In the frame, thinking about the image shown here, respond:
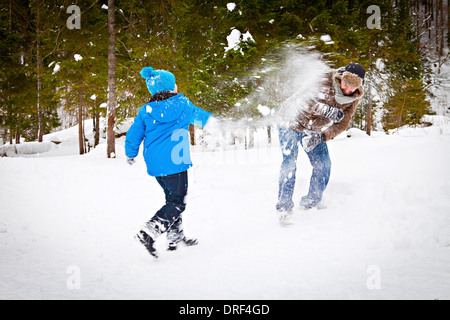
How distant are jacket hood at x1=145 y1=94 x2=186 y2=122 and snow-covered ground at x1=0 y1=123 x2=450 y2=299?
1412 mm

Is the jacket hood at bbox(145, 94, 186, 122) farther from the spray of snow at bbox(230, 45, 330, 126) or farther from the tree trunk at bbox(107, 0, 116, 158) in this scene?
the tree trunk at bbox(107, 0, 116, 158)

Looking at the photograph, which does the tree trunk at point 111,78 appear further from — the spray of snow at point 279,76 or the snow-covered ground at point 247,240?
the spray of snow at point 279,76

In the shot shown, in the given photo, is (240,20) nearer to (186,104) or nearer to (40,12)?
(40,12)

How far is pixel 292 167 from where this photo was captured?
3.16 metres

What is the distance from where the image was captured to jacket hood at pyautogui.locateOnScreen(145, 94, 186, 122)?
95.9 inches

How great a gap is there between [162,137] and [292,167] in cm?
167

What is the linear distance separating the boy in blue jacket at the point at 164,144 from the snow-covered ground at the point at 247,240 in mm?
388

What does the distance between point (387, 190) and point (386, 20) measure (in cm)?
1585

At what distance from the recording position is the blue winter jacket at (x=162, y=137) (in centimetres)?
244

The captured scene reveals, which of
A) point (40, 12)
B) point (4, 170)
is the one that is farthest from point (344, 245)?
point (40, 12)

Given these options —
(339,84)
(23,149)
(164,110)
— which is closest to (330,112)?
(339,84)

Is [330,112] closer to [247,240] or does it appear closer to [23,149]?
[247,240]

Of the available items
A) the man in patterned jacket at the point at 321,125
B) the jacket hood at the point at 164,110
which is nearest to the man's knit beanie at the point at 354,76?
the man in patterned jacket at the point at 321,125

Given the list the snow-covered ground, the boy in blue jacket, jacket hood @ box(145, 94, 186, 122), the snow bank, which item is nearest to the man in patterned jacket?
the snow-covered ground
